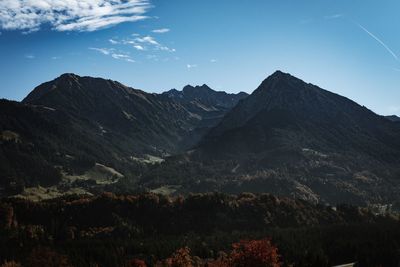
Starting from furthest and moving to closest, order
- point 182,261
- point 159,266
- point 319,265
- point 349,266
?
point 182,261
point 159,266
point 349,266
point 319,265

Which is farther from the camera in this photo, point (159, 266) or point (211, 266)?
point (159, 266)

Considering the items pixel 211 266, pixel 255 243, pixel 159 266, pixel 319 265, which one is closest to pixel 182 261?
pixel 159 266

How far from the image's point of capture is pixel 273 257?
430ft

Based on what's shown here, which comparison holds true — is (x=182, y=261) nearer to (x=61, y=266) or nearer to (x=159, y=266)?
(x=159, y=266)

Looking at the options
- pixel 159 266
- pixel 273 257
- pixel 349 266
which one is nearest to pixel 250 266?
pixel 273 257

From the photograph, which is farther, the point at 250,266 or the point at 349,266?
the point at 349,266

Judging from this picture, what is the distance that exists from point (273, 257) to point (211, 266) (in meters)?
43.7

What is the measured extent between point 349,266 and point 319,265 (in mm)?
26633

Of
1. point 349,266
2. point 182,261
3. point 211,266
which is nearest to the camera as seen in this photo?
point 349,266

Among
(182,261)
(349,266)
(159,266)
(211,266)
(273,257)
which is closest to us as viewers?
(273,257)

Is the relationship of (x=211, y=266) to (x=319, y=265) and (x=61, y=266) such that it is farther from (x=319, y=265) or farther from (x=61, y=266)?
(x=61, y=266)

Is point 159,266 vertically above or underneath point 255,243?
underneath

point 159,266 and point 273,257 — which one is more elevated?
point 273,257

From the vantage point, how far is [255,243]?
138 meters
